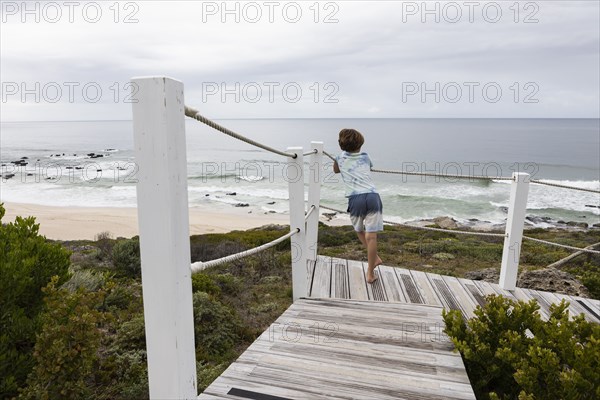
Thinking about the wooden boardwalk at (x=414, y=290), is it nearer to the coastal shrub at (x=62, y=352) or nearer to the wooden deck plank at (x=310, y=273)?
the wooden deck plank at (x=310, y=273)

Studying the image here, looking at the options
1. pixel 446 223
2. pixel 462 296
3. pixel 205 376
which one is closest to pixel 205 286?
pixel 205 376

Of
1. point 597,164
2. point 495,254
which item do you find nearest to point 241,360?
point 495,254

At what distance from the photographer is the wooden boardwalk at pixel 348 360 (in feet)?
6.79

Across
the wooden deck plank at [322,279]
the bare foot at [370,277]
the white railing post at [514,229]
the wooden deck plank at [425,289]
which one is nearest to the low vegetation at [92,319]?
the wooden deck plank at [322,279]

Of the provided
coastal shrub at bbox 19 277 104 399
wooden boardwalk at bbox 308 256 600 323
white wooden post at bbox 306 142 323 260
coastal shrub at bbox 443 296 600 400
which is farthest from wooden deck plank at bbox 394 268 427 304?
coastal shrub at bbox 19 277 104 399

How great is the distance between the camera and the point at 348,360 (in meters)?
2.41

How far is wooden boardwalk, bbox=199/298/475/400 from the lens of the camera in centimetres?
207

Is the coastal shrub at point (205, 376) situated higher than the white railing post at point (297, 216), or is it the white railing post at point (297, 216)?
the white railing post at point (297, 216)

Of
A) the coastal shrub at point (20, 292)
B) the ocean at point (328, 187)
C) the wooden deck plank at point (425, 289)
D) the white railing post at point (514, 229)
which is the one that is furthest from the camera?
the ocean at point (328, 187)

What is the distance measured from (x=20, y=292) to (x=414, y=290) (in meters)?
3.15

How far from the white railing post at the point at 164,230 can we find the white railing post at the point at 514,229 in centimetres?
366

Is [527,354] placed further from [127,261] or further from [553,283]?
[127,261]

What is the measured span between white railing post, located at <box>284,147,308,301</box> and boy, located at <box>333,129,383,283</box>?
3.00 feet

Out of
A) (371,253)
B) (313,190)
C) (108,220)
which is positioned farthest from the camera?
(108,220)
